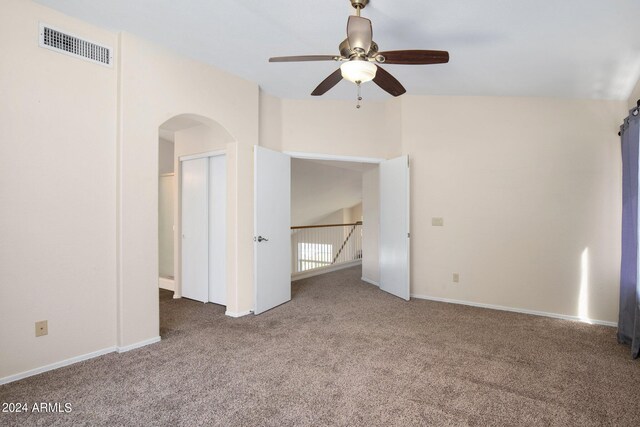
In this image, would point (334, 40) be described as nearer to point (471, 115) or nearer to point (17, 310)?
point (471, 115)

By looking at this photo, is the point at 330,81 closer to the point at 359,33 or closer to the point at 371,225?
the point at 359,33

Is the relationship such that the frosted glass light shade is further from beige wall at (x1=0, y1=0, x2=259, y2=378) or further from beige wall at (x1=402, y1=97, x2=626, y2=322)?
beige wall at (x1=402, y1=97, x2=626, y2=322)

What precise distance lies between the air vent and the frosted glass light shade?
2.16 meters

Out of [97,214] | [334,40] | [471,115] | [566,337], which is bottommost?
[566,337]

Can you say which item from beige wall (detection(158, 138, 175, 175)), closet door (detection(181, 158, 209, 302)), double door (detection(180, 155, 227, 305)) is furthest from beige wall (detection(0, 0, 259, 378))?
beige wall (detection(158, 138, 175, 175))

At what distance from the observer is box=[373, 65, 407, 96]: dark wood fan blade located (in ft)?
8.24

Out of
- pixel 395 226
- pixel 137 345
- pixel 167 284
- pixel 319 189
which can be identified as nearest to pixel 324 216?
pixel 319 189

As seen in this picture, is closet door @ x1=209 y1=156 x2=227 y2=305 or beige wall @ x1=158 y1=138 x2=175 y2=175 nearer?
closet door @ x1=209 y1=156 x2=227 y2=305

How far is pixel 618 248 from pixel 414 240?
7.38 feet

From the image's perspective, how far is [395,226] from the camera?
4852 mm

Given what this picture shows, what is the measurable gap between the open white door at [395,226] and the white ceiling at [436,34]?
142 cm

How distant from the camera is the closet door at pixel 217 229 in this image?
435 cm

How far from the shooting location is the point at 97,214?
9.39 ft

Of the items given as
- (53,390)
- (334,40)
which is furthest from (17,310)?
(334,40)
